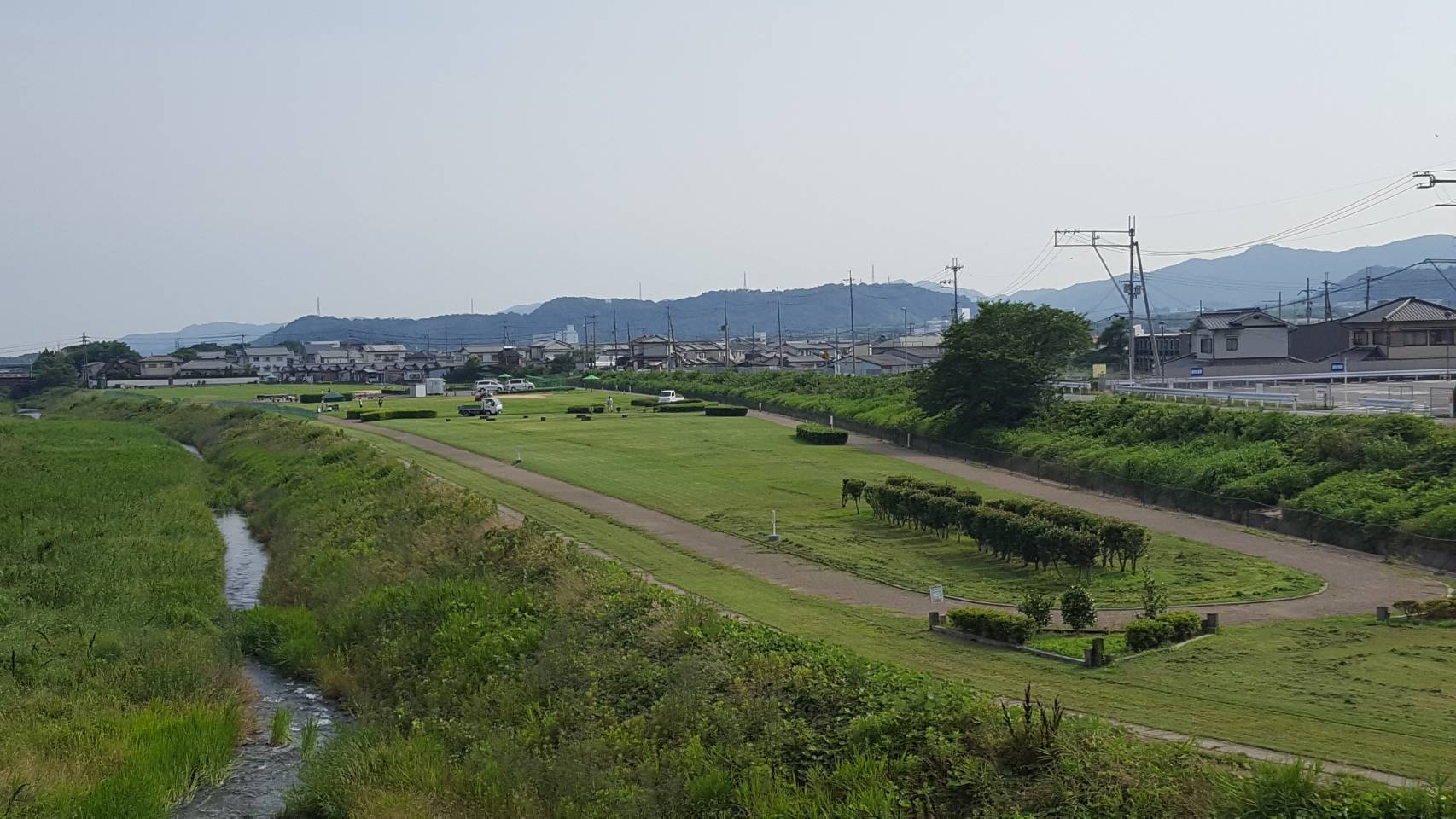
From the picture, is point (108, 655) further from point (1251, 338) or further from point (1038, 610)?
point (1251, 338)

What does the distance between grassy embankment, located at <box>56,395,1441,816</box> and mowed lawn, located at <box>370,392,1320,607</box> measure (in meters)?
4.44

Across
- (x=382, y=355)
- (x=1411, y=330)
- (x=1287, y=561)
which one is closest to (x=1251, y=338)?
(x=1411, y=330)

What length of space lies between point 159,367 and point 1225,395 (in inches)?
5335

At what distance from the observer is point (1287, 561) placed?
85.2 ft

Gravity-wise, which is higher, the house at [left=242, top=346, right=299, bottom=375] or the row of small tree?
the house at [left=242, top=346, right=299, bottom=375]

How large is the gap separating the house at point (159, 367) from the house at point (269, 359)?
38.5ft

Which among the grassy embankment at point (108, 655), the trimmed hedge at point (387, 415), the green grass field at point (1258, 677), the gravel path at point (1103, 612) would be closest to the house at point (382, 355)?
the trimmed hedge at point (387, 415)

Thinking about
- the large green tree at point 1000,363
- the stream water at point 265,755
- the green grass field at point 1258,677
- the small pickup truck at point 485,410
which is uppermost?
the large green tree at point 1000,363

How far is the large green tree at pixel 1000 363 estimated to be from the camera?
5166cm

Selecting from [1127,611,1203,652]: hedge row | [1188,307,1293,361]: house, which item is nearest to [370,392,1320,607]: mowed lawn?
[1127,611,1203,652]: hedge row

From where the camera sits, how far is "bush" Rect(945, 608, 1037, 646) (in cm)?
1831

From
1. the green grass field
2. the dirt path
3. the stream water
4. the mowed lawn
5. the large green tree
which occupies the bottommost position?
the stream water

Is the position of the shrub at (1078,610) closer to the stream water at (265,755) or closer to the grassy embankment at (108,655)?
the stream water at (265,755)

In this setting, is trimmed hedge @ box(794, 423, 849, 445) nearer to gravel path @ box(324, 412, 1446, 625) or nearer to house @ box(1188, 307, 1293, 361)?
gravel path @ box(324, 412, 1446, 625)
